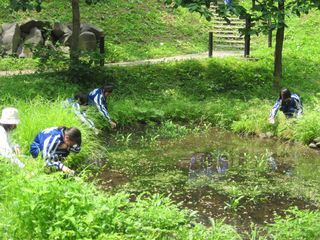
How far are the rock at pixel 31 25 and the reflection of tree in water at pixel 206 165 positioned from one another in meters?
9.45

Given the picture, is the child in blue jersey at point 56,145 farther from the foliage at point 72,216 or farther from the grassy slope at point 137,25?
the grassy slope at point 137,25

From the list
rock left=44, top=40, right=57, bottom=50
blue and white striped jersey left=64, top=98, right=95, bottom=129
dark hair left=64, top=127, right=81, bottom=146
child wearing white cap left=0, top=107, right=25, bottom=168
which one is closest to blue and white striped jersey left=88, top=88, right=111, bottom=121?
blue and white striped jersey left=64, top=98, right=95, bottom=129

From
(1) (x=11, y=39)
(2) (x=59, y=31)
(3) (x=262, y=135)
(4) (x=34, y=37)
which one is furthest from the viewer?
(2) (x=59, y=31)

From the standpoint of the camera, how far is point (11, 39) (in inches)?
724

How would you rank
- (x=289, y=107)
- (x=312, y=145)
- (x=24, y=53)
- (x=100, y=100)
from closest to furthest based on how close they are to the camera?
(x=312, y=145) → (x=100, y=100) → (x=289, y=107) → (x=24, y=53)

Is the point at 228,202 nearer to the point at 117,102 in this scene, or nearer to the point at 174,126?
the point at 174,126

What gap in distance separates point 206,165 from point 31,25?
10355mm

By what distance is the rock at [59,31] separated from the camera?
64.0ft

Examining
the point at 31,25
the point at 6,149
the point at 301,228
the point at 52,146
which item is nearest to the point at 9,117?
the point at 6,149

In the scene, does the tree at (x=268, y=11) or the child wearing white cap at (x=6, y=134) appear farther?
the tree at (x=268, y=11)

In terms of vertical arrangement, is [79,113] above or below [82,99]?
below

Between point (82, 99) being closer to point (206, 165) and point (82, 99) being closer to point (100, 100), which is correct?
point (100, 100)

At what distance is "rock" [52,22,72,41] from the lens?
19.5m

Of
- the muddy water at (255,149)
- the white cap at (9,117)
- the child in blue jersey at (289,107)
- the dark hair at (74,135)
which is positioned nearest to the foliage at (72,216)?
the dark hair at (74,135)
